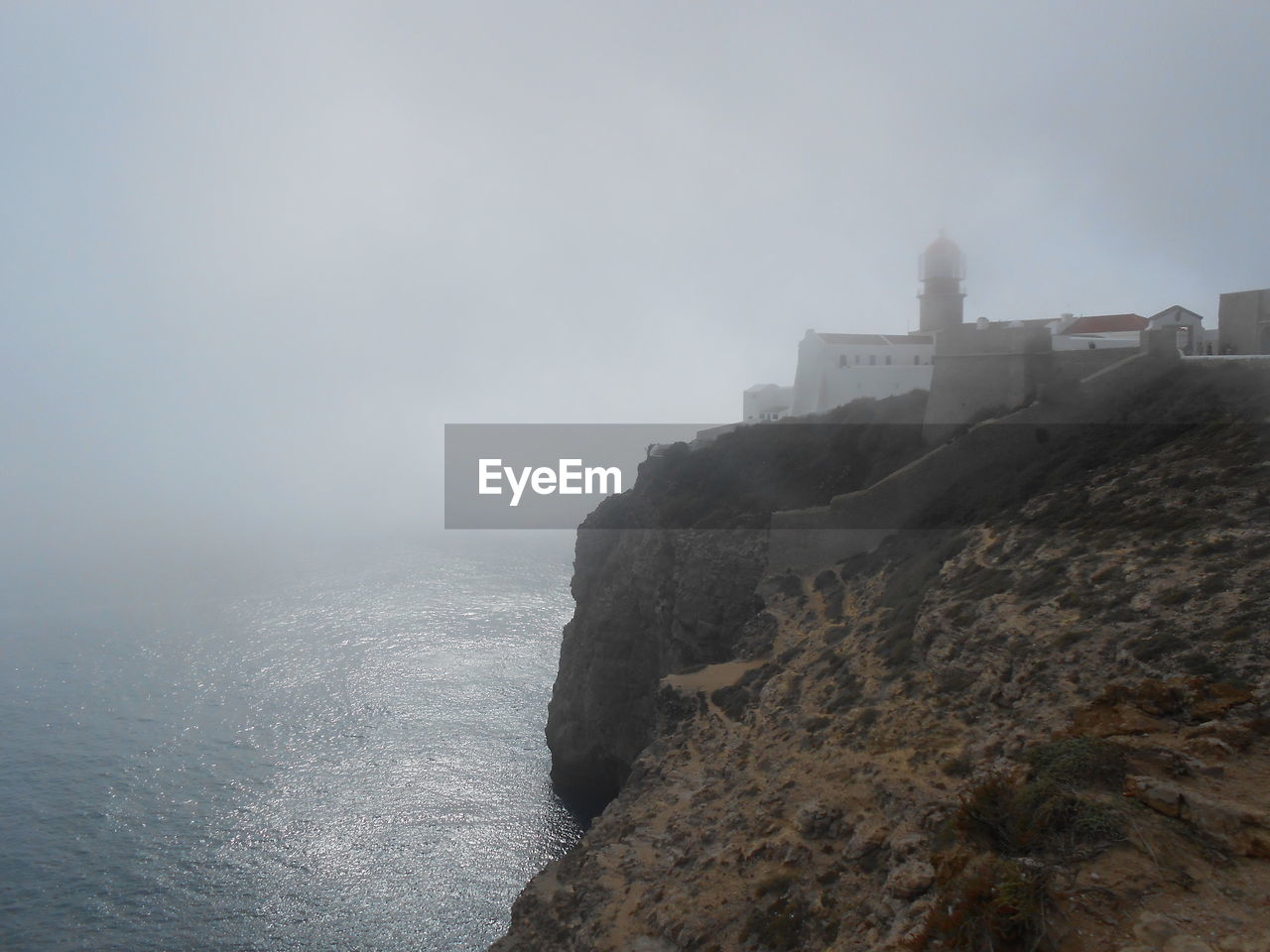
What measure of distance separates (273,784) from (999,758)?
108 ft

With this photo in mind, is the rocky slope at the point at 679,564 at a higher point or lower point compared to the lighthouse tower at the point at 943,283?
lower

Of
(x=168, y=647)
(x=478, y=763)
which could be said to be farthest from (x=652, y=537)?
(x=168, y=647)

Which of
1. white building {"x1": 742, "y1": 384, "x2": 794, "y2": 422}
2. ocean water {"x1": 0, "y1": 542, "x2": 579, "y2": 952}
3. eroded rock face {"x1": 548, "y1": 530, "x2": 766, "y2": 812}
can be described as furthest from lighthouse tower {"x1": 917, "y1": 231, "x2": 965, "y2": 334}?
ocean water {"x1": 0, "y1": 542, "x2": 579, "y2": 952}

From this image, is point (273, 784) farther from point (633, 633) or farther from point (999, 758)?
point (999, 758)

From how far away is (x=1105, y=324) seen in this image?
1361 inches

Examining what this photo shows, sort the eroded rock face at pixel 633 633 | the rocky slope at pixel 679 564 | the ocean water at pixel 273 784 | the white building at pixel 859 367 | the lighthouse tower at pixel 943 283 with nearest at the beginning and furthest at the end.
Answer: the ocean water at pixel 273 784
the eroded rock face at pixel 633 633
the rocky slope at pixel 679 564
the white building at pixel 859 367
the lighthouse tower at pixel 943 283

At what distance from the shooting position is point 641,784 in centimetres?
1855

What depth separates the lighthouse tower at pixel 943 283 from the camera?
42.0 metres

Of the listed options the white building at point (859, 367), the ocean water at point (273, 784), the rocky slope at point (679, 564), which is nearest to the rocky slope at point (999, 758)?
the rocky slope at point (679, 564)

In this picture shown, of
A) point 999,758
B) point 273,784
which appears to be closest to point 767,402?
point 273,784

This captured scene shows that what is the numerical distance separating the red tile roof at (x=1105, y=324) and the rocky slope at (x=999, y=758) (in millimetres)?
17133

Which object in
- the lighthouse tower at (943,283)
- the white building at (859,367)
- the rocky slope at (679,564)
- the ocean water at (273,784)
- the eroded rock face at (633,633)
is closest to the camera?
the ocean water at (273,784)

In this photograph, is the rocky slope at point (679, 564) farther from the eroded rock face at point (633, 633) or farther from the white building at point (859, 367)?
the white building at point (859, 367)

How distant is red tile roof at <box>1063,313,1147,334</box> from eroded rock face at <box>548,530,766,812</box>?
18422 mm
